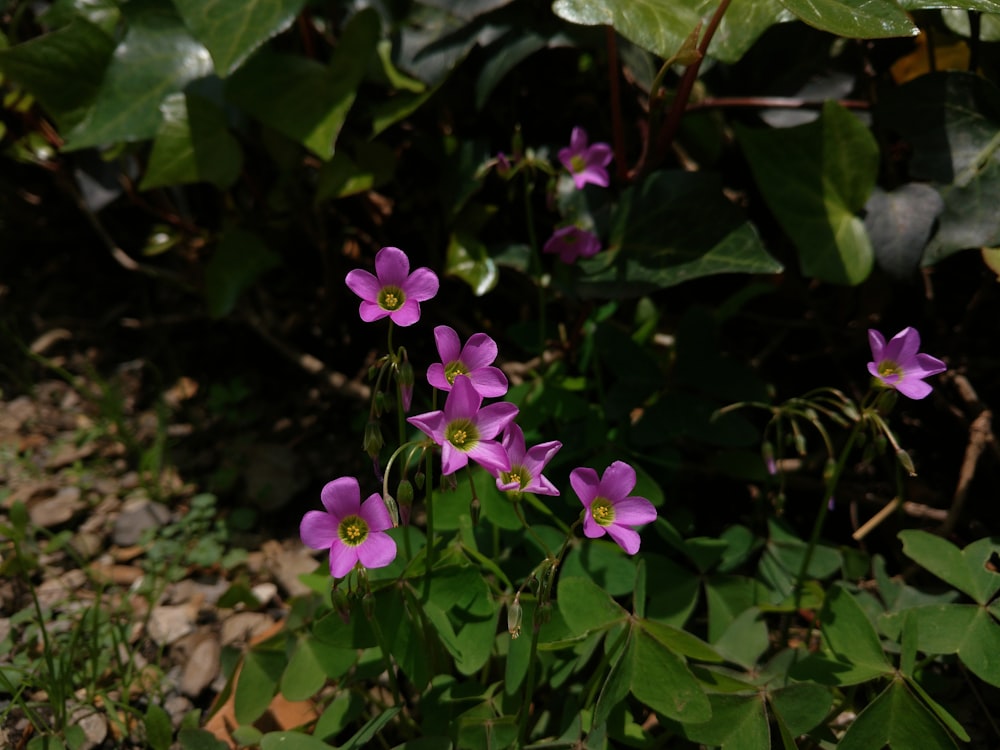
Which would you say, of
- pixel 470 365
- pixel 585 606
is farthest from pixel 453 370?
pixel 585 606

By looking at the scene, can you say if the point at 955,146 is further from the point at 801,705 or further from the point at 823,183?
the point at 801,705

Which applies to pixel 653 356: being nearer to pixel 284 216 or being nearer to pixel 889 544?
pixel 889 544

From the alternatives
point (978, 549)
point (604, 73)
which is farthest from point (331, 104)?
point (978, 549)

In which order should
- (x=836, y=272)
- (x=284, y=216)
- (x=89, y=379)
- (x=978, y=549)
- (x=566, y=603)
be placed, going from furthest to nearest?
(x=89, y=379)
(x=284, y=216)
(x=836, y=272)
(x=978, y=549)
(x=566, y=603)

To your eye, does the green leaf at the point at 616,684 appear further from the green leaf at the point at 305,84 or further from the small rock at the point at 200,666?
the green leaf at the point at 305,84

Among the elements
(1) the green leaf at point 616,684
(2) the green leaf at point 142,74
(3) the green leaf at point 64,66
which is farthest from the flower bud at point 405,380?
(3) the green leaf at point 64,66

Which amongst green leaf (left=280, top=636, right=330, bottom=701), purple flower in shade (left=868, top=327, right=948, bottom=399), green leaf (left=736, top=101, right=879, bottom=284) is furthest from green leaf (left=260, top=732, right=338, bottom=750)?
green leaf (left=736, top=101, right=879, bottom=284)
